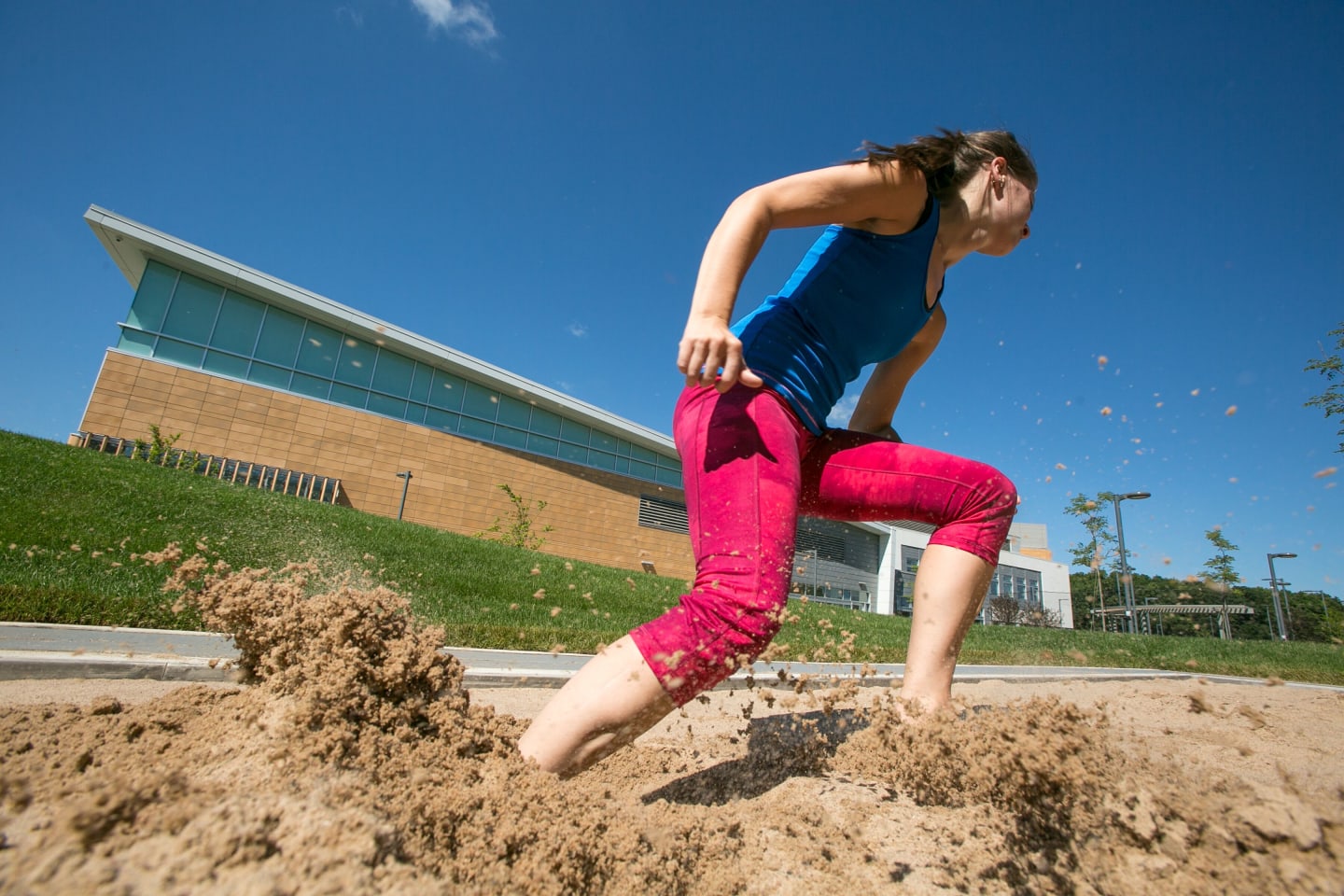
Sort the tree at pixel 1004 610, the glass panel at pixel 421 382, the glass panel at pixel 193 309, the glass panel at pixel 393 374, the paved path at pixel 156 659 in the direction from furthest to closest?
the tree at pixel 1004 610, the glass panel at pixel 421 382, the glass panel at pixel 393 374, the glass panel at pixel 193 309, the paved path at pixel 156 659

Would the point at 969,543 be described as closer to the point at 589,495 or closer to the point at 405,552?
the point at 405,552

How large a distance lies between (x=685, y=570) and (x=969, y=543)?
69.7 feet

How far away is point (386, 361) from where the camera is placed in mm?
16891

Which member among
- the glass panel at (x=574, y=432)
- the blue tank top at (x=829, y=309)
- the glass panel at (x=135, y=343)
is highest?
the glass panel at (x=574, y=432)

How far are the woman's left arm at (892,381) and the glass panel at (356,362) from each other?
16.3 meters

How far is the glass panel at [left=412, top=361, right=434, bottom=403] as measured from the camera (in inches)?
679

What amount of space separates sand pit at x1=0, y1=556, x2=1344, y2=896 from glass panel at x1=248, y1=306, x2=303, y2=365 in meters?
15.7

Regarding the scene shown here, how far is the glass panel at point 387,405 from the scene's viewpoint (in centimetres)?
1633

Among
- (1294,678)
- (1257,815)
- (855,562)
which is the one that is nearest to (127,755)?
(1257,815)

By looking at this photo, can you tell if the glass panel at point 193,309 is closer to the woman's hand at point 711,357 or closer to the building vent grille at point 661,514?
the building vent grille at point 661,514

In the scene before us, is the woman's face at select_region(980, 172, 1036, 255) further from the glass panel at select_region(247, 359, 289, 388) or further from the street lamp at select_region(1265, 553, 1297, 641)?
the street lamp at select_region(1265, 553, 1297, 641)

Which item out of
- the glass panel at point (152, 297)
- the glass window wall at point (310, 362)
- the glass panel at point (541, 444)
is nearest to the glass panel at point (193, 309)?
the glass window wall at point (310, 362)

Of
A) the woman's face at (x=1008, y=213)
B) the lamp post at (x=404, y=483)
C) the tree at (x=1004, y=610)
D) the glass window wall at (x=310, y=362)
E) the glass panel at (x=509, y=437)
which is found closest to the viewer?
the woman's face at (x=1008, y=213)

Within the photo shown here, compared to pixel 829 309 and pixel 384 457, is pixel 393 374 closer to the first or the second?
pixel 384 457
